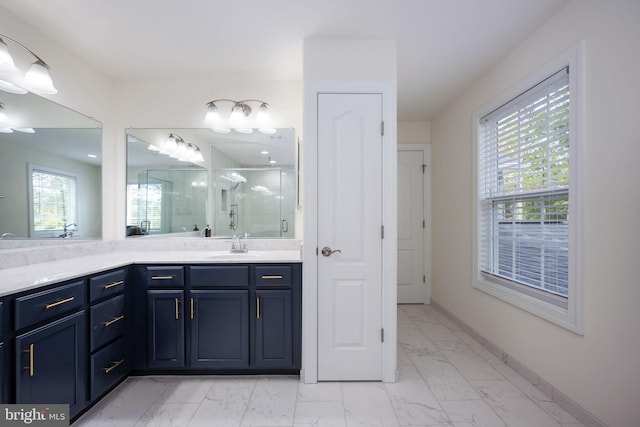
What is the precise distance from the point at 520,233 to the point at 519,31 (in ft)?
4.99

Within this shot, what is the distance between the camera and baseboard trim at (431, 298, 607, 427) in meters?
1.66

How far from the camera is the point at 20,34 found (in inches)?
77.8

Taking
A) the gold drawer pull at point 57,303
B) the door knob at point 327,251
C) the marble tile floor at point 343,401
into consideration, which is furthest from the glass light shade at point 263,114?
the marble tile floor at point 343,401

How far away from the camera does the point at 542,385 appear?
2.00 m

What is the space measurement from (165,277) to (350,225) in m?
1.44

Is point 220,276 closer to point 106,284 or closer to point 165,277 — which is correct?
point 165,277

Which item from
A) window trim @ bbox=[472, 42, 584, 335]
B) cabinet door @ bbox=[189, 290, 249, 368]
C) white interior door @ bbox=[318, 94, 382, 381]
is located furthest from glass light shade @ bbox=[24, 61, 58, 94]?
window trim @ bbox=[472, 42, 584, 335]

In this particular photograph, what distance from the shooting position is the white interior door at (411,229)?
4.06 meters

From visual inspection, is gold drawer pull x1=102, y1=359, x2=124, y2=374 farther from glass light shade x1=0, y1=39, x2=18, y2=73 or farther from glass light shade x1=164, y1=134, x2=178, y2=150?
glass light shade x1=0, y1=39, x2=18, y2=73

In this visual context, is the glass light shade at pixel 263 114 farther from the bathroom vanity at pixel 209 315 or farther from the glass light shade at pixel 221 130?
the bathroom vanity at pixel 209 315

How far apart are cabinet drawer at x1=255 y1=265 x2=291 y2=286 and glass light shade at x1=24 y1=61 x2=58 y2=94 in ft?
6.23

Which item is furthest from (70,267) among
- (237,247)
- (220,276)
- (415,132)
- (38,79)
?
(415,132)

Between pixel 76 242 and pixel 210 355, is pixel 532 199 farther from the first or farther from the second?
pixel 76 242

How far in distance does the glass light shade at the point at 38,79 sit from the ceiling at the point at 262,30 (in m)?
0.35
